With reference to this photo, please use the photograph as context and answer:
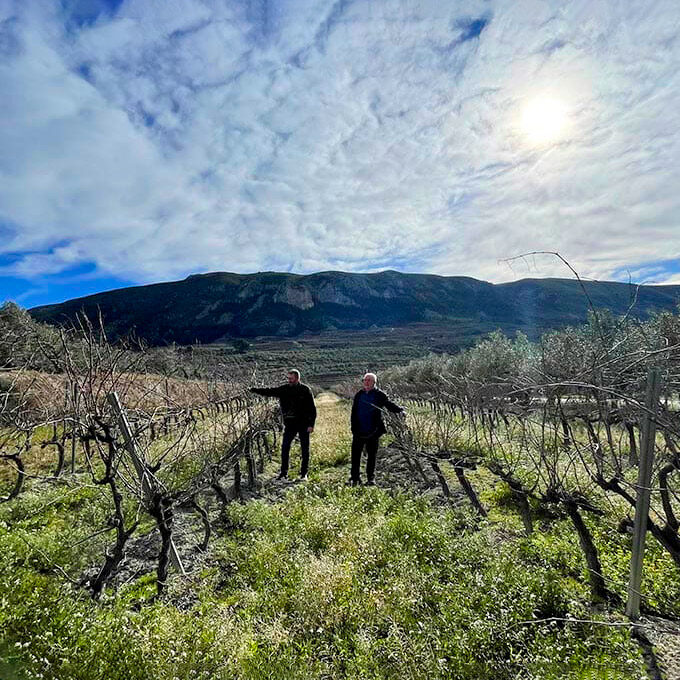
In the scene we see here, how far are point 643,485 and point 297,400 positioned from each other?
218 inches

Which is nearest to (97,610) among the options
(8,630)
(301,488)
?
(8,630)

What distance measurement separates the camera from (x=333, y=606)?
3.77 meters

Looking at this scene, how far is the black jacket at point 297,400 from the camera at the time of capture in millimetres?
7693

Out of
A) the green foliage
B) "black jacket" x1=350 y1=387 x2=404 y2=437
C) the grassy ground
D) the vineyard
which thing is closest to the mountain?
"black jacket" x1=350 y1=387 x2=404 y2=437

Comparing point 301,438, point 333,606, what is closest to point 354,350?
point 301,438

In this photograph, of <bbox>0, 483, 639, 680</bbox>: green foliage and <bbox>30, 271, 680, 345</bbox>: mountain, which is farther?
<bbox>30, 271, 680, 345</bbox>: mountain

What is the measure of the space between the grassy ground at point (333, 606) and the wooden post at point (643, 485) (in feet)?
0.80

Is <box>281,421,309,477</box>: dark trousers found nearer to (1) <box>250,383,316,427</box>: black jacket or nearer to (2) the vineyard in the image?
(1) <box>250,383,316,427</box>: black jacket

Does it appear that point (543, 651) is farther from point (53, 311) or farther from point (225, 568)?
point (53, 311)

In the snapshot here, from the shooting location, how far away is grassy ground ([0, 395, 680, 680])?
2.97 meters

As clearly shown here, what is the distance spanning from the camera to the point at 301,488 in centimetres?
750

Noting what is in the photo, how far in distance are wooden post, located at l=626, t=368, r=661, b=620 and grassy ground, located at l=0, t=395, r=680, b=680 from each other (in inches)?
9.6

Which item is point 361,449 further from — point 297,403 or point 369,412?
point 297,403

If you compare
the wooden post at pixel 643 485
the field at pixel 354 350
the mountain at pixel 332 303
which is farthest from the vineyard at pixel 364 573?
the mountain at pixel 332 303
